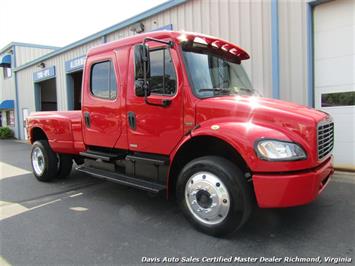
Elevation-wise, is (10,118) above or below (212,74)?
below

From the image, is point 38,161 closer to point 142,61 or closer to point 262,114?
Result: point 142,61

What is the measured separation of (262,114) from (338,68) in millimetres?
4345

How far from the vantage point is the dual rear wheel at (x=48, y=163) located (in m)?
6.43

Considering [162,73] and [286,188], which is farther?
[162,73]

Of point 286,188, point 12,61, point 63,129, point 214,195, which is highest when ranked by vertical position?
point 12,61

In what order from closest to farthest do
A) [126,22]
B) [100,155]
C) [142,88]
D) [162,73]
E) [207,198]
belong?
[207,198] → [142,88] → [162,73] → [100,155] → [126,22]

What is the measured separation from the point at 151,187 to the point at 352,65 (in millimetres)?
5218

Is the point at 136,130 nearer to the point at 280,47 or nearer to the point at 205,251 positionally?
the point at 205,251

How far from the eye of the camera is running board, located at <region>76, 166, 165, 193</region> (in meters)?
4.00

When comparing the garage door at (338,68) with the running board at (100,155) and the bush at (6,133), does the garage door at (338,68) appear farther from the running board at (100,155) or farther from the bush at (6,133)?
the bush at (6,133)

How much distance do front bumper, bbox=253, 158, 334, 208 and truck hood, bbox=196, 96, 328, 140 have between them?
423mm

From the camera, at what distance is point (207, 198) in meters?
3.54

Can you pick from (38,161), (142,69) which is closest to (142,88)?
(142,69)

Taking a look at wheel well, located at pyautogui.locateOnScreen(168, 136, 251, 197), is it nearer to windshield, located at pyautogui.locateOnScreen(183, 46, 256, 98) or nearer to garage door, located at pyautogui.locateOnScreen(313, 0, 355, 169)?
windshield, located at pyautogui.locateOnScreen(183, 46, 256, 98)
